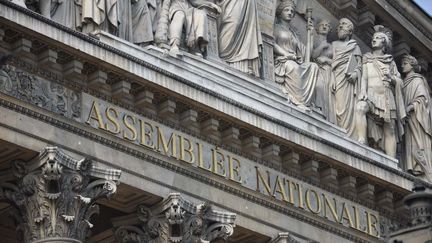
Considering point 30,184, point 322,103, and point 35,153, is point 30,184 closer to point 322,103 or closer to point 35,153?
point 35,153

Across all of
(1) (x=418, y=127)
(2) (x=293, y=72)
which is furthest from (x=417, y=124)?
(2) (x=293, y=72)

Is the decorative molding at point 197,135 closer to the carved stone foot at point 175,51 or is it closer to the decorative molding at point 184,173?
the decorative molding at point 184,173

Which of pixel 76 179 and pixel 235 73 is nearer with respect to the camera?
pixel 76 179

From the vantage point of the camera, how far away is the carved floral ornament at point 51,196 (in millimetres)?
18875

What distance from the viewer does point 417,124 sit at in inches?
1058

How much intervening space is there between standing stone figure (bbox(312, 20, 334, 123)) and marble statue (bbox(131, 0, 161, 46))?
415cm

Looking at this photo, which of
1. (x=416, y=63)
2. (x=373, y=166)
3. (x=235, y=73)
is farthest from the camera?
(x=416, y=63)

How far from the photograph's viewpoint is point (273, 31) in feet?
80.5

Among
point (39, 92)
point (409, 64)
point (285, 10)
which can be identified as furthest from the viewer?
point (409, 64)

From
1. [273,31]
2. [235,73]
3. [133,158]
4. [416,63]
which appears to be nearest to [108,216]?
[133,158]

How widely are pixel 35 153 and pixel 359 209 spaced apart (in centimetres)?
778

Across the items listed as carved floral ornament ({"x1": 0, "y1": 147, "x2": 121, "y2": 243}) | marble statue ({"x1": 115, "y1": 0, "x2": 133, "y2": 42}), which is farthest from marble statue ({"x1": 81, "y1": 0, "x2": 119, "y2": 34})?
carved floral ornament ({"x1": 0, "y1": 147, "x2": 121, "y2": 243})

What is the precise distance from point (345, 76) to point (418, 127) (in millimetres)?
2263

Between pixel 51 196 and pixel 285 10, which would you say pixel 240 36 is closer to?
pixel 285 10
